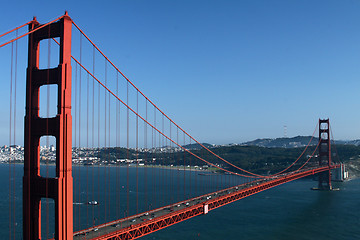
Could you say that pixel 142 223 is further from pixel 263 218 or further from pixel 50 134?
pixel 263 218

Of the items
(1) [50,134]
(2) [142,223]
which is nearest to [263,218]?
(2) [142,223]

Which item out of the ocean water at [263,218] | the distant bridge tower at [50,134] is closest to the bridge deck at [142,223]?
the distant bridge tower at [50,134]

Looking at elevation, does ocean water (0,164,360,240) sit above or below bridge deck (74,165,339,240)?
below

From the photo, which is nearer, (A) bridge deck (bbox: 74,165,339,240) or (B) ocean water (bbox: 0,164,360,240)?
(A) bridge deck (bbox: 74,165,339,240)

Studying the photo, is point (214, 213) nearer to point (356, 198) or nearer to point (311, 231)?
point (311, 231)

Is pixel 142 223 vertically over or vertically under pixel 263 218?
over

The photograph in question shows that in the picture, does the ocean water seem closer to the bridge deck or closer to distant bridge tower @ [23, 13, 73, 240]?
the bridge deck

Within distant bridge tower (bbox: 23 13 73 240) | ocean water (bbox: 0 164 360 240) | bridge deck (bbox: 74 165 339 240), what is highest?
distant bridge tower (bbox: 23 13 73 240)

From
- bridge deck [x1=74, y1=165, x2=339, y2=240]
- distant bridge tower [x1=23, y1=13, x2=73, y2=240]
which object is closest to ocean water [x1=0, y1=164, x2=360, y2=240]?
bridge deck [x1=74, y1=165, x2=339, y2=240]

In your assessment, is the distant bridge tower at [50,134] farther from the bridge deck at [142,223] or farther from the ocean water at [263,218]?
the ocean water at [263,218]
